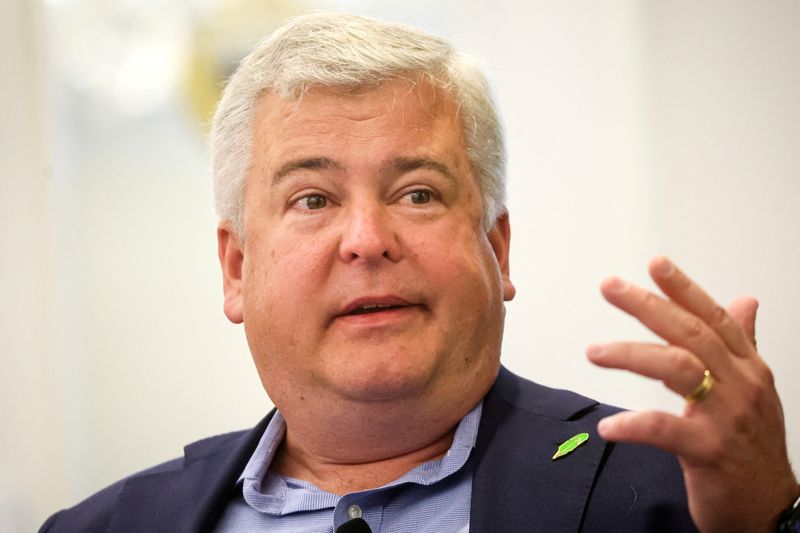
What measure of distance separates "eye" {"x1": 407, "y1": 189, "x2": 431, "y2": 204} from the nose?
0.09 metres

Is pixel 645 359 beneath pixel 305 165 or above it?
beneath

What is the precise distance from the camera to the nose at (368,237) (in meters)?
1.87

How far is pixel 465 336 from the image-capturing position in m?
1.97

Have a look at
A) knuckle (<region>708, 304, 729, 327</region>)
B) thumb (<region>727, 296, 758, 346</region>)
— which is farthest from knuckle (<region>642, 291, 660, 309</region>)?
thumb (<region>727, 296, 758, 346</region>)

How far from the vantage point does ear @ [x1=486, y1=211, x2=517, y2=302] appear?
7.19 feet

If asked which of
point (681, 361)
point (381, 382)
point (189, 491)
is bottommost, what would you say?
point (189, 491)

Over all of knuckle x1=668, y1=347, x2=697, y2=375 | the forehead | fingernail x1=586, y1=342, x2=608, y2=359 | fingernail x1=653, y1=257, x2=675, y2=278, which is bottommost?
knuckle x1=668, y1=347, x2=697, y2=375

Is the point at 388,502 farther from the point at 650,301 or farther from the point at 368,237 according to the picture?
the point at 650,301

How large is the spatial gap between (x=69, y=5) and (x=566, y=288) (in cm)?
233

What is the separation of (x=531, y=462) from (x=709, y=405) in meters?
0.55

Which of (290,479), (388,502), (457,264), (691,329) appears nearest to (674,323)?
(691,329)

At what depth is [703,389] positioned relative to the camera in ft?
4.44

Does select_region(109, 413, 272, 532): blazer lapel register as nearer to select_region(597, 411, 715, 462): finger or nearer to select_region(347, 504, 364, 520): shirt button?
select_region(347, 504, 364, 520): shirt button

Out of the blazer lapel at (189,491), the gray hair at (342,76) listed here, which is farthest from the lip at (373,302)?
the blazer lapel at (189,491)
